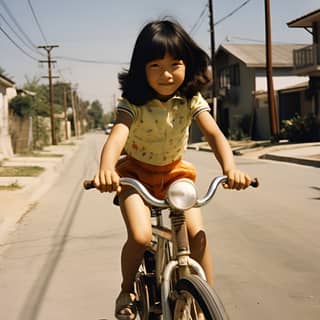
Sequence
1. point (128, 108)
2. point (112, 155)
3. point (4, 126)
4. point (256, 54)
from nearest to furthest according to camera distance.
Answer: point (112, 155) → point (128, 108) → point (4, 126) → point (256, 54)

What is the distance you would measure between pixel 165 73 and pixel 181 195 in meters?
0.75

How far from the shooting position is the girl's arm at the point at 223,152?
2939mm

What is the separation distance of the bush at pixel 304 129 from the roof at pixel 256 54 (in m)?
11.7

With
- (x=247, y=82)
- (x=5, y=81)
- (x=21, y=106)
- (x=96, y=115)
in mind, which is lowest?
(x=21, y=106)

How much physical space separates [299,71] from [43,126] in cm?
1809

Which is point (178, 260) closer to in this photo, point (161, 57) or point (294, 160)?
point (161, 57)

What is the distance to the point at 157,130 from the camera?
10.8 feet

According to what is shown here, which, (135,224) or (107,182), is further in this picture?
(135,224)

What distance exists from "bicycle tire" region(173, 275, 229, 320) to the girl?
47 cm

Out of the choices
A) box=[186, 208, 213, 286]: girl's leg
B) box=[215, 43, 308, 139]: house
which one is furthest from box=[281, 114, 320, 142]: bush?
box=[186, 208, 213, 286]: girl's leg

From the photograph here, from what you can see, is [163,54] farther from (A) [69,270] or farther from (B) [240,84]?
(B) [240,84]

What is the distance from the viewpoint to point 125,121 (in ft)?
10.5

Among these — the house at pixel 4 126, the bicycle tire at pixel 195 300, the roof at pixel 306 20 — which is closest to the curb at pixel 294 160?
the roof at pixel 306 20

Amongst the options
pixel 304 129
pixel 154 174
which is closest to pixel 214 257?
pixel 154 174
